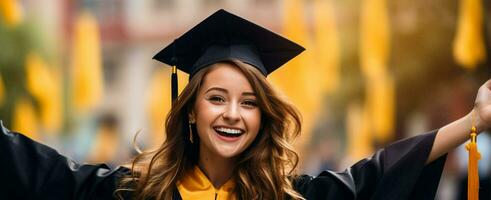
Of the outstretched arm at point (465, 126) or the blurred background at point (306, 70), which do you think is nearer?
the outstretched arm at point (465, 126)

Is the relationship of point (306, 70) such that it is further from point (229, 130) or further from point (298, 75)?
point (229, 130)

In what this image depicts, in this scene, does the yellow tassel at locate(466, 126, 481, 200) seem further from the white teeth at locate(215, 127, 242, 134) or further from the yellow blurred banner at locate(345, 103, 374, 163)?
the yellow blurred banner at locate(345, 103, 374, 163)

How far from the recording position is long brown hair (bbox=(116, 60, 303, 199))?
14.9ft

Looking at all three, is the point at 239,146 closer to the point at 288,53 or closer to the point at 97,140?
the point at 288,53

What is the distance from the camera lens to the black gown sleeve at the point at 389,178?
177 inches

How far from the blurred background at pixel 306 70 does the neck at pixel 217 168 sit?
160 cm

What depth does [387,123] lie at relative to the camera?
23.4 meters

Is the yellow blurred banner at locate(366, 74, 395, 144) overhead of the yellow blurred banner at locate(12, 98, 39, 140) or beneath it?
overhead

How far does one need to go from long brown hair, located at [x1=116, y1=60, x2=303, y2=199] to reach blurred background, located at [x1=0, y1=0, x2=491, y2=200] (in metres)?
1.59

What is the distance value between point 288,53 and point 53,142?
96.8 ft

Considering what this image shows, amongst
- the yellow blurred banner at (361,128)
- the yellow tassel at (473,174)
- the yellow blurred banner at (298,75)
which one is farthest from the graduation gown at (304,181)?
the yellow blurred banner at (361,128)

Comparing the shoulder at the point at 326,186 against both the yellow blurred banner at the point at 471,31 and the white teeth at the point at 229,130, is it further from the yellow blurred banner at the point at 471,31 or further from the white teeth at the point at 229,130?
the yellow blurred banner at the point at 471,31

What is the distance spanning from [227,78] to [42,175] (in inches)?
29.8

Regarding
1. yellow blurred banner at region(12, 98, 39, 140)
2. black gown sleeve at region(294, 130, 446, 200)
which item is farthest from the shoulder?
yellow blurred banner at region(12, 98, 39, 140)
